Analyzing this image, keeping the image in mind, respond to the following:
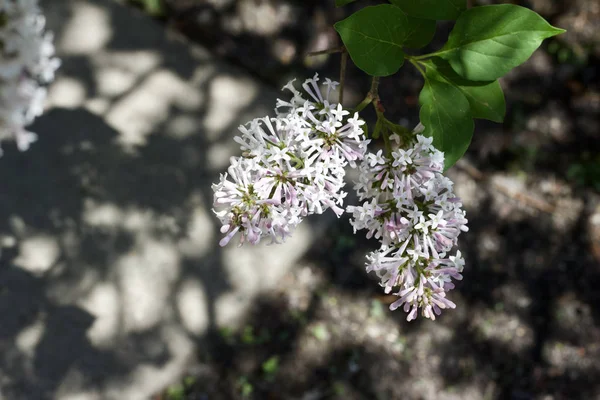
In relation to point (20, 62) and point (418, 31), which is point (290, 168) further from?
point (20, 62)

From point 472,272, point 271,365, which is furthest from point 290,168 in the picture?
point 472,272

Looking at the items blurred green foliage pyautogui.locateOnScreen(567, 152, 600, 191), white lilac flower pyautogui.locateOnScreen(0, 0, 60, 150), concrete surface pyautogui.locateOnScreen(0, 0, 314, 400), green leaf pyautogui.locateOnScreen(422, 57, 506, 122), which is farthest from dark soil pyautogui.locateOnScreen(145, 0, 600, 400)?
white lilac flower pyautogui.locateOnScreen(0, 0, 60, 150)

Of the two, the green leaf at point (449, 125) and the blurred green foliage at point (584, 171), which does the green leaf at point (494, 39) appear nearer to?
the green leaf at point (449, 125)

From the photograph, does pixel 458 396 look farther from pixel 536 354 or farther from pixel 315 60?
pixel 315 60

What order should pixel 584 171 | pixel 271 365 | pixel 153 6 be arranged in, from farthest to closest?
pixel 584 171 < pixel 153 6 < pixel 271 365

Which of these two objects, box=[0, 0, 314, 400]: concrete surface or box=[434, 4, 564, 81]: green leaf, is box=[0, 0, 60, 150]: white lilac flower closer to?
box=[434, 4, 564, 81]: green leaf

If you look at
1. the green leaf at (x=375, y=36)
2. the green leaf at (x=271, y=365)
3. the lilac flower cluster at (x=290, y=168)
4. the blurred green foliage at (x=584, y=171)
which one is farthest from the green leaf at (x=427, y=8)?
the blurred green foliage at (x=584, y=171)

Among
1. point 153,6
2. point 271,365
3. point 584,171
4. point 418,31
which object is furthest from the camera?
point 584,171

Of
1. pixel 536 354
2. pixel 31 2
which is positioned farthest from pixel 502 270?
pixel 31 2
